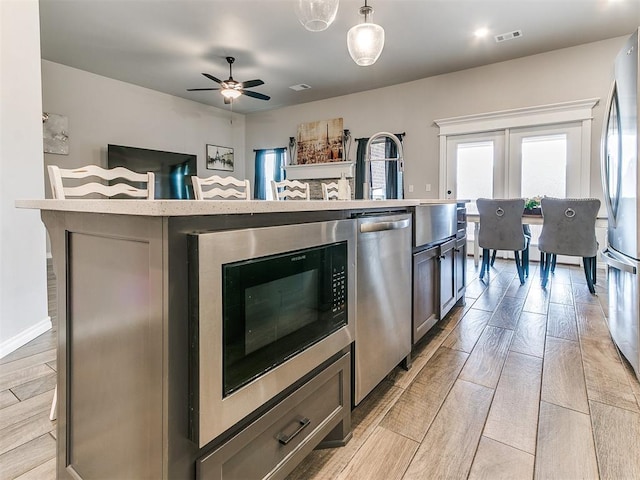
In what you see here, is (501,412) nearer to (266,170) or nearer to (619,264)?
(619,264)

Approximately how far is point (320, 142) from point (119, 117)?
12.0 ft

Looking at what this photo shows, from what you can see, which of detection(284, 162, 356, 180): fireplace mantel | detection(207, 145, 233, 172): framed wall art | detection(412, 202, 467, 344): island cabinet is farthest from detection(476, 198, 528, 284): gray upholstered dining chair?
detection(207, 145, 233, 172): framed wall art

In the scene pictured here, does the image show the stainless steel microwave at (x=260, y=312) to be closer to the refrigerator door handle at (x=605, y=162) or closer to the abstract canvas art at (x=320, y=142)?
the refrigerator door handle at (x=605, y=162)

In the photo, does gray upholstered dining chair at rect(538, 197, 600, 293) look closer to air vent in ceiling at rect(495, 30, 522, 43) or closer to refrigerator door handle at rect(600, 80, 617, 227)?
refrigerator door handle at rect(600, 80, 617, 227)

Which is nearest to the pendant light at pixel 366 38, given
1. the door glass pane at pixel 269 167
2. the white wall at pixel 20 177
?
the white wall at pixel 20 177

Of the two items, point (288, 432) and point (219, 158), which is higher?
point (219, 158)

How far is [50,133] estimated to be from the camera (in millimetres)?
5086

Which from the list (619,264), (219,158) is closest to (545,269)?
(619,264)

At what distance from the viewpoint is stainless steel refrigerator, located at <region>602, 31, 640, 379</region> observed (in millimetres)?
1691

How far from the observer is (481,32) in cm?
414

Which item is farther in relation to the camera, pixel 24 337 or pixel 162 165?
pixel 162 165

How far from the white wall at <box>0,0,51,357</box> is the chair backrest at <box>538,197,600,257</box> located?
4.33 metres

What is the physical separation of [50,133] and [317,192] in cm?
450

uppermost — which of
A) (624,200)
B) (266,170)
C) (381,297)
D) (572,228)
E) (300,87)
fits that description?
(300,87)
